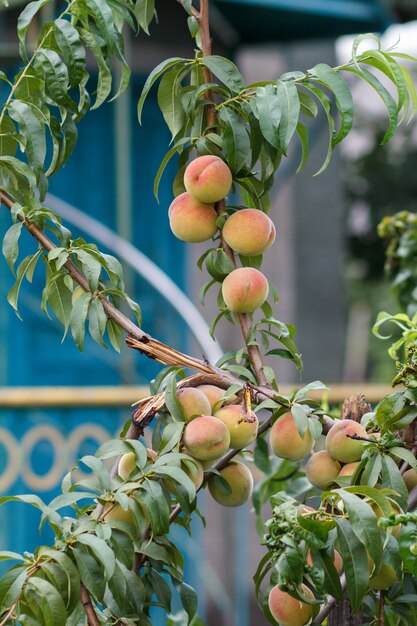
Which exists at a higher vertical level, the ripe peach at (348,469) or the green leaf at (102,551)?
the ripe peach at (348,469)

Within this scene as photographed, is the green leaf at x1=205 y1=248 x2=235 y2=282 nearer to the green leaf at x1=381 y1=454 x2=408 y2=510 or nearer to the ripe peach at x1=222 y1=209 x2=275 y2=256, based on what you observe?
the ripe peach at x1=222 y1=209 x2=275 y2=256

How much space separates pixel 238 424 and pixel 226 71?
13.1 inches

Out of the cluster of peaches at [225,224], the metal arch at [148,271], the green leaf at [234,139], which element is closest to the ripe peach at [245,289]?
the cluster of peaches at [225,224]

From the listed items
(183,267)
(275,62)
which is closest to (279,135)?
(183,267)

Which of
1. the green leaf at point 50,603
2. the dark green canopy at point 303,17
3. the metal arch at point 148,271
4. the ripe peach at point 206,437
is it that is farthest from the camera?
the dark green canopy at point 303,17

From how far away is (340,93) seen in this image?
0.89 meters

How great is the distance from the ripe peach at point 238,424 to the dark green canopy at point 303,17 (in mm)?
3583

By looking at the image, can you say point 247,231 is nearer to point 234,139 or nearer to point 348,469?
point 234,139

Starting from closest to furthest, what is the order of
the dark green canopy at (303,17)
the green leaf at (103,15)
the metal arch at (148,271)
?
the green leaf at (103,15)
the metal arch at (148,271)
the dark green canopy at (303,17)

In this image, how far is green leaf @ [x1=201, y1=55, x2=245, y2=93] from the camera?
935 millimetres

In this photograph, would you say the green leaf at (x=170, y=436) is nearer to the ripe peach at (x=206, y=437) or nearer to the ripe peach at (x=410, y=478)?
the ripe peach at (x=206, y=437)

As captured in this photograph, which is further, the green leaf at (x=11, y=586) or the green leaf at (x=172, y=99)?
the green leaf at (x=172, y=99)

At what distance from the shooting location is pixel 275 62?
5.19 meters

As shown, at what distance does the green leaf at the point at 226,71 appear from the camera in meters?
0.94
